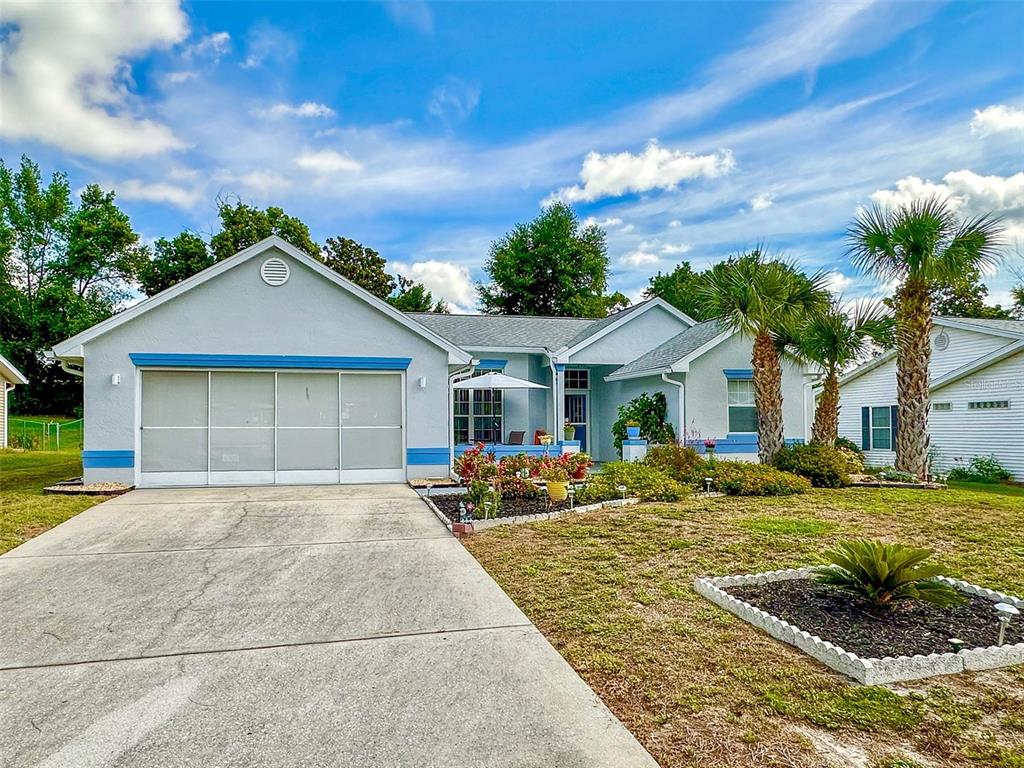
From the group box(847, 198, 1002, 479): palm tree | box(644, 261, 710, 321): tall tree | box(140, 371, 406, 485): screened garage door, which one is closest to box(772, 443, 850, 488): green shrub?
box(847, 198, 1002, 479): palm tree

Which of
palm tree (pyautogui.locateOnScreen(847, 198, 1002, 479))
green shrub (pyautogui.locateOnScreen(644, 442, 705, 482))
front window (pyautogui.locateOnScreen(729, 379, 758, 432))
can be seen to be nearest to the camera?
green shrub (pyautogui.locateOnScreen(644, 442, 705, 482))

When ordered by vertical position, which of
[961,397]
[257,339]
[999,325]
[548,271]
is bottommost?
[961,397]

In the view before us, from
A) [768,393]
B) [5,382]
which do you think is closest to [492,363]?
[768,393]

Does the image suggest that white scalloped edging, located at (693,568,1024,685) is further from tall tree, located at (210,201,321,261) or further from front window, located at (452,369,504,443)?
tall tree, located at (210,201,321,261)

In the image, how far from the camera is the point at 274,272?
12945 millimetres

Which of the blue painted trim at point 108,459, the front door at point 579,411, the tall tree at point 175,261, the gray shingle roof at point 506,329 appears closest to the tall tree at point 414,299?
the tall tree at point 175,261

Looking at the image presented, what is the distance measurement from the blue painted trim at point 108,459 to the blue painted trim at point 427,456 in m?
5.50

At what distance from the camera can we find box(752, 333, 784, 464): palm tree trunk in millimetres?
14039

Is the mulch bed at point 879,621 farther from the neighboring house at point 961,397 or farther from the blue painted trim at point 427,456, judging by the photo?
the neighboring house at point 961,397

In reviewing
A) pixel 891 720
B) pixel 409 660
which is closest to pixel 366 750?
pixel 409 660

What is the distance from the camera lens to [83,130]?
68.7 ft

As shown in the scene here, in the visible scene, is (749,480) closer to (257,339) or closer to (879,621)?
(879,621)

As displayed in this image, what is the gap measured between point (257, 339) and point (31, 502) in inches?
188

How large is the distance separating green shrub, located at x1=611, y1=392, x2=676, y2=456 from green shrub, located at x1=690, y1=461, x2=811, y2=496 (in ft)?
9.92
